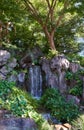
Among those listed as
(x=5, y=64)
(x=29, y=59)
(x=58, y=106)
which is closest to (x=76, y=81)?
(x=58, y=106)

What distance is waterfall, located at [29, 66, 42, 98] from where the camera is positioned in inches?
539

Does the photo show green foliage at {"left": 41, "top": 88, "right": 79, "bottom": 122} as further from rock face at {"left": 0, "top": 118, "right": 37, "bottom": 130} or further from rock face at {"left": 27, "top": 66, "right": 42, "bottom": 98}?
rock face at {"left": 0, "top": 118, "right": 37, "bottom": 130}

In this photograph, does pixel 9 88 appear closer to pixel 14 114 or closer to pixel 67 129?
pixel 14 114

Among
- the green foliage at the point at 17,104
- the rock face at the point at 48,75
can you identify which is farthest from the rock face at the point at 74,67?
the green foliage at the point at 17,104

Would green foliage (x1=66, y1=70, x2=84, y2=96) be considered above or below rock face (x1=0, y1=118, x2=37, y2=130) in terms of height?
above

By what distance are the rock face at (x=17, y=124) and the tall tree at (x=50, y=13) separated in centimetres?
642

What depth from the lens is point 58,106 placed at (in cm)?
1164

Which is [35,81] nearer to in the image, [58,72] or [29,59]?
[29,59]

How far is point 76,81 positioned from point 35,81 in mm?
2083

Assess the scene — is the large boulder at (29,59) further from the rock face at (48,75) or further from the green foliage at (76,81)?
the green foliage at (76,81)

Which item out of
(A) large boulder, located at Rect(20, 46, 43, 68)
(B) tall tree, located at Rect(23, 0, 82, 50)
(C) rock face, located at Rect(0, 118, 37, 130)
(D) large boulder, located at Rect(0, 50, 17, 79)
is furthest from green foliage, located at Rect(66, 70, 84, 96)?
(C) rock face, located at Rect(0, 118, 37, 130)

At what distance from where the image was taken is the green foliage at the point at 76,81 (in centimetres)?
1255

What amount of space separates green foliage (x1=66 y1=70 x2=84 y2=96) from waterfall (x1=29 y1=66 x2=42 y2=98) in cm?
156

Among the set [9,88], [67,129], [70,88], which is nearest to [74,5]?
[70,88]
